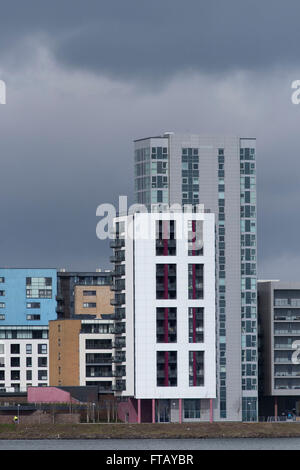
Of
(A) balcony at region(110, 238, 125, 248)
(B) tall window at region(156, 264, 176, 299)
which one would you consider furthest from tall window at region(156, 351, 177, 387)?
(A) balcony at region(110, 238, 125, 248)

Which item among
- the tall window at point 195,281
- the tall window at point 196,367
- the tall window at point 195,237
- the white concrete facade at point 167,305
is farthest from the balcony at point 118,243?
the tall window at point 196,367

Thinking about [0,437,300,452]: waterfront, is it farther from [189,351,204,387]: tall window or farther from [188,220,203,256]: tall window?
[188,220,203,256]: tall window

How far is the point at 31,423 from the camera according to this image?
155m

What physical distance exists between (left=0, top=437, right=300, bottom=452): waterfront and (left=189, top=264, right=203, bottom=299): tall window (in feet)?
63.2

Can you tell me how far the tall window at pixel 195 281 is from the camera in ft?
517

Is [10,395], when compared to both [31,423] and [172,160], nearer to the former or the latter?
[31,423]

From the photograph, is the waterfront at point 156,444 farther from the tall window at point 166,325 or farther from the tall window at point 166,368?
the tall window at point 166,325

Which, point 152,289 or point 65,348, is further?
point 65,348

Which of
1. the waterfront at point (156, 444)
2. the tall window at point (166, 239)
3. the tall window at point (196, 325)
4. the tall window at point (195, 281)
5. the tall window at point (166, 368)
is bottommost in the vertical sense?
the waterfront at point (156, 444)

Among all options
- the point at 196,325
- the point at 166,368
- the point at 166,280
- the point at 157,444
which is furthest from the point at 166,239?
the point at 157,444

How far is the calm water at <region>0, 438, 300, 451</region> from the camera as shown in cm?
12888

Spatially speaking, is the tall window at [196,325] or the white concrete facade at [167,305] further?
the tall window at [196,325]
